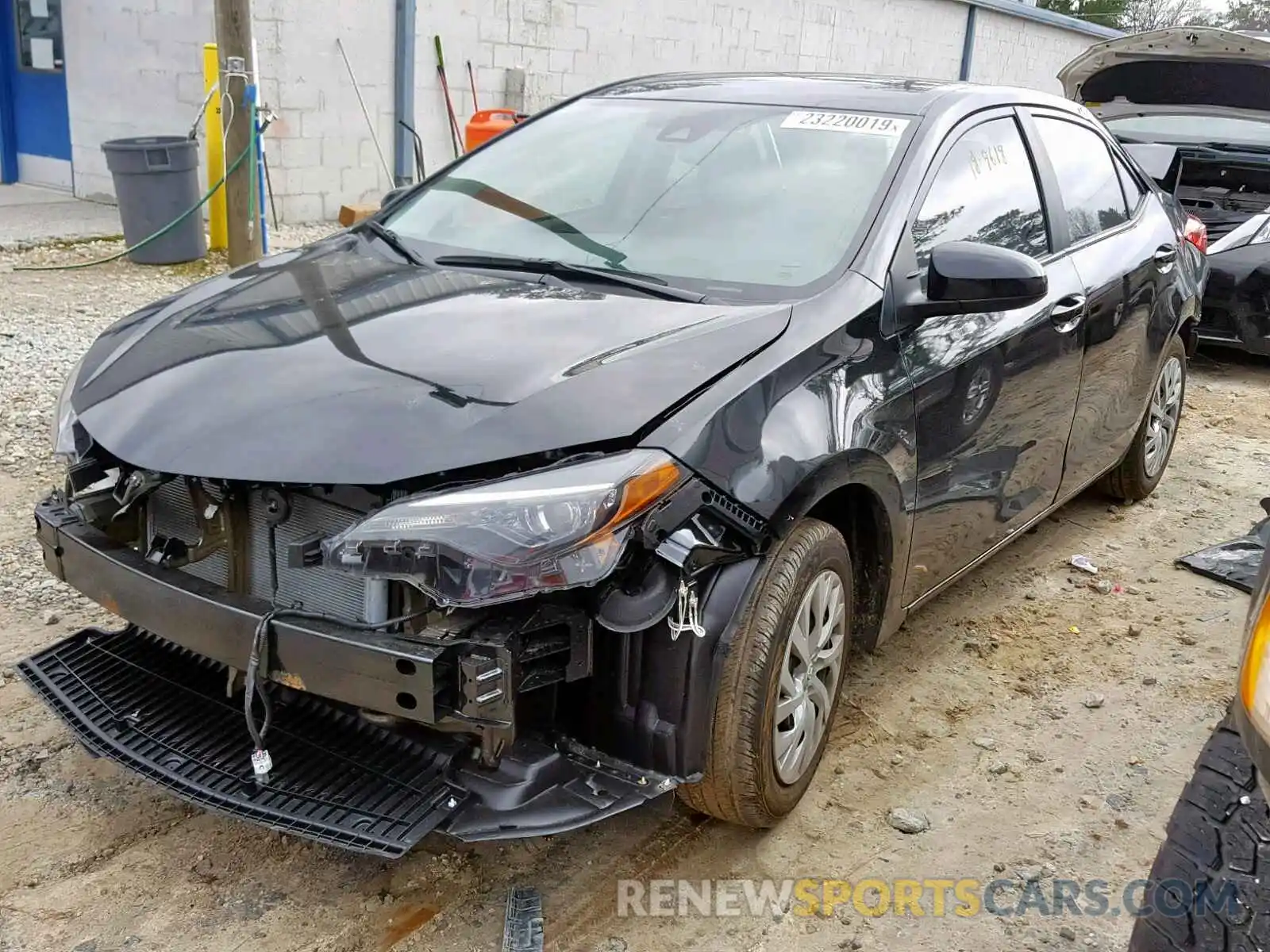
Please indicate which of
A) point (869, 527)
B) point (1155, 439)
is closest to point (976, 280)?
point (869, 527)

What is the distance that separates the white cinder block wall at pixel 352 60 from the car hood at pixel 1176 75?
5080 millimetres

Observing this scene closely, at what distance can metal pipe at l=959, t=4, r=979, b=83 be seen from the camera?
61.3 feet

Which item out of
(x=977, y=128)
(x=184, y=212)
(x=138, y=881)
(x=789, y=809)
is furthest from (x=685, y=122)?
(x=184, y=212)

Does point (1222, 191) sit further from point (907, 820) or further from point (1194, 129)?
point (907, 820)

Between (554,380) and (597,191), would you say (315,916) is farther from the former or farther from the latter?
(597,191)

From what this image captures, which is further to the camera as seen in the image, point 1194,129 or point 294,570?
point 1194,129

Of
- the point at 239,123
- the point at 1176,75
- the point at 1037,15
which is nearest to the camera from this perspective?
the point at 239,123

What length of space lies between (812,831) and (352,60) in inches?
356

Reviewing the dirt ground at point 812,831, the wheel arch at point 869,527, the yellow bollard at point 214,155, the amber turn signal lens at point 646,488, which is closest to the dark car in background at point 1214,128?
the dirt ground at point 812,831

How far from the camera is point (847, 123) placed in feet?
11.2

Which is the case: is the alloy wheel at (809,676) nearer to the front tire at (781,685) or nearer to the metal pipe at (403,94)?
the front tire at (781,685)

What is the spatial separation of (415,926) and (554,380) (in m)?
1.18

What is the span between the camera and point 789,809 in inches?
110

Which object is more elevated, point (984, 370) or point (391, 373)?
point (391, 373)
